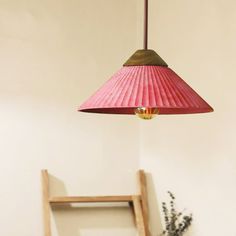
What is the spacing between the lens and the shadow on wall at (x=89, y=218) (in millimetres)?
2836

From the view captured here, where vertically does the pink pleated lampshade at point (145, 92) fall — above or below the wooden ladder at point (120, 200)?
above

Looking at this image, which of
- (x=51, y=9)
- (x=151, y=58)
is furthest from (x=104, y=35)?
(x=151, y=58)

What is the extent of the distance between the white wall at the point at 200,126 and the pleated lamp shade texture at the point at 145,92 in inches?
44.3

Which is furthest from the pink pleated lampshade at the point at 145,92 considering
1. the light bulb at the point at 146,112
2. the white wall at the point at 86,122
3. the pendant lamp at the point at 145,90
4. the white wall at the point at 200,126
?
the white wall at the point at 86,122

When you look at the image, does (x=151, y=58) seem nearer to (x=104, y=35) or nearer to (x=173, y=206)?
(x=173, y=206)

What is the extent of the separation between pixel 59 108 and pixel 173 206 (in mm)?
957

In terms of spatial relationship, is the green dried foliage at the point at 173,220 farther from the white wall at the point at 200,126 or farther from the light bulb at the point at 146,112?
the light bulb at the point at 146,112

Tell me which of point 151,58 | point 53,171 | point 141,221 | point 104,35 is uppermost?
point 104,35

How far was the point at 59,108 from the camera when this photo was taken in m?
2.87

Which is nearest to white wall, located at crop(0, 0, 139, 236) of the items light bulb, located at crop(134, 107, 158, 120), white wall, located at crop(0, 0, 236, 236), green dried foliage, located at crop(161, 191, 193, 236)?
white wall, located at crop(0, 0, 236, 236)

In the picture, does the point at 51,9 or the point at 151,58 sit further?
the point at 51,9

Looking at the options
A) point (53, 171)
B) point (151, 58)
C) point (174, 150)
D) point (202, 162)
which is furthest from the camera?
point (53, 171)

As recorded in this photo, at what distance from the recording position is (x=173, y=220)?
2.61 meters

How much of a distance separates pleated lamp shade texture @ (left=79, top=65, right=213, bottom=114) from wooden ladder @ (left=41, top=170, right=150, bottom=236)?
1.76m
